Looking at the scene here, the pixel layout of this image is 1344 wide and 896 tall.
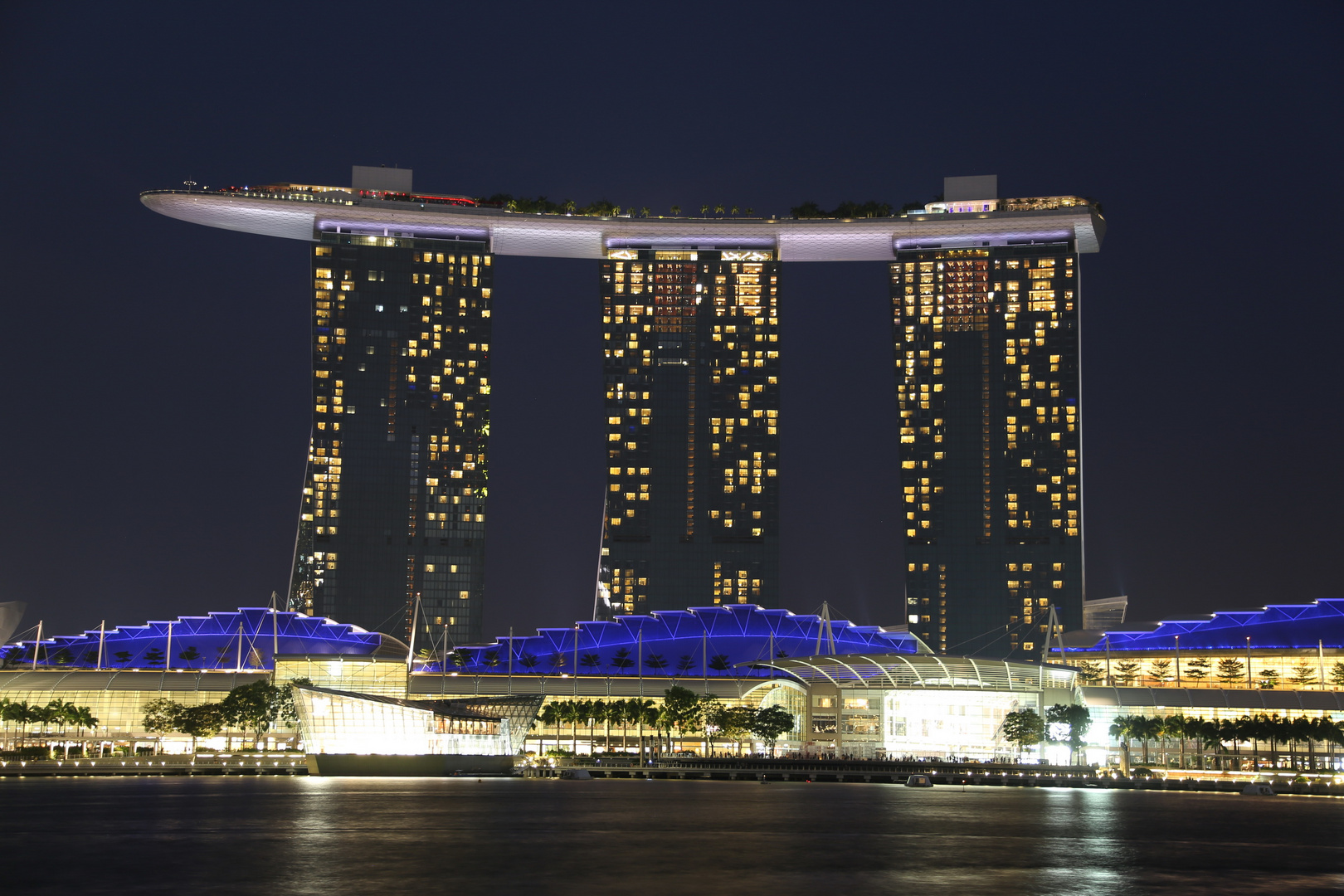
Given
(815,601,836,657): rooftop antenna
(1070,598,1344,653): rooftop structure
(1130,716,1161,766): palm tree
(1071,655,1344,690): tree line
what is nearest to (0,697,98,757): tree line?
(815,601,836,657): rooftop antenna

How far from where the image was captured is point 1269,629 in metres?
192

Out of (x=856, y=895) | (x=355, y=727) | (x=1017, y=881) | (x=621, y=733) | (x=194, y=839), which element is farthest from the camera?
(x=621, y=733)

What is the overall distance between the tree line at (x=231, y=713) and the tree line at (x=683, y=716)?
3107 centimetres

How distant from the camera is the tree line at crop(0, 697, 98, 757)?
162 metres

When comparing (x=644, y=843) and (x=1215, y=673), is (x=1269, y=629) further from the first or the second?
(x=644, y=843)

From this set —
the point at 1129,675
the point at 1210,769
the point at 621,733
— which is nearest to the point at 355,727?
the point at 621,733

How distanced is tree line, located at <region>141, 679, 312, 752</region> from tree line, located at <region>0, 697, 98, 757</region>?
691cm

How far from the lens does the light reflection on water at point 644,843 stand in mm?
56719

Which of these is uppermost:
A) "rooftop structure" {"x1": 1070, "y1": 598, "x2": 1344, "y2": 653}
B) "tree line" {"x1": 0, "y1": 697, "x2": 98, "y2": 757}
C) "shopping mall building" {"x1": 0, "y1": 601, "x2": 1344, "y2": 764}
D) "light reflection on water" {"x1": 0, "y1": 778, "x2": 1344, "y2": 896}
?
"rooftop structure" {"x1": 1070, "y1": 598, "x2": 1344, "y2": 653}

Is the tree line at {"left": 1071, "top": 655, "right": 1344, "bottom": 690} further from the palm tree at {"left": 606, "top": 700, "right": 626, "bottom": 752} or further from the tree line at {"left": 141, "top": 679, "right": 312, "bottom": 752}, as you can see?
the tree line at {"left": 141, "top": 679, "right": 312, "bottom": 752}

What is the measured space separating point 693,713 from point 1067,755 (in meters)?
42.6

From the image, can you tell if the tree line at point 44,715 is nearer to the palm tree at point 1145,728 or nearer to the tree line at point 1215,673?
the palm tree at point 1145,728

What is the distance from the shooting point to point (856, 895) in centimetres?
5353

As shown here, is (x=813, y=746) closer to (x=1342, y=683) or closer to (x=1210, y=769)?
(x=1210, y=769)
